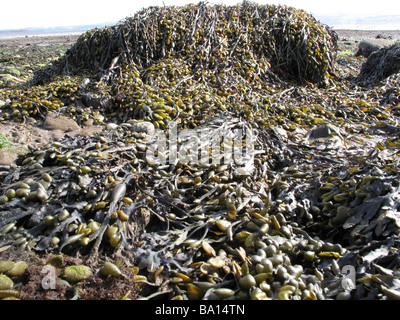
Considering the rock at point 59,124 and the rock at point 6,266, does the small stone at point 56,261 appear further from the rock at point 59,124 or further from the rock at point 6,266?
the rock at point 59,124

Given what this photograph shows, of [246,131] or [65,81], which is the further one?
[65,81]

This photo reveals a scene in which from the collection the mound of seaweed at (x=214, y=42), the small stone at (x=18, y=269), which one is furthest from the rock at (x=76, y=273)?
the mound of seaweed at (x=214, y=42)

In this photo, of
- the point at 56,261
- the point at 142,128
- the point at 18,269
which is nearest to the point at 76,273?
the point at 56,261

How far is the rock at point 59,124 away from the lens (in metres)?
3.15

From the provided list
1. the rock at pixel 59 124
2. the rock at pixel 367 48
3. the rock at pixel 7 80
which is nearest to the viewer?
the rock at pixel 59 124

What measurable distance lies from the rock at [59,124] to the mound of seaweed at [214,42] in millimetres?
1121

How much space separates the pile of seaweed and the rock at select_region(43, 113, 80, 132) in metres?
0.20

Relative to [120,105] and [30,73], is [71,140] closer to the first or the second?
[120,105]

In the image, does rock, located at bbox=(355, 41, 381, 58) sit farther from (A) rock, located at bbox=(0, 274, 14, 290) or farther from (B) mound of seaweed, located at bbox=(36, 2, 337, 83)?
(A) rock, located at bbox=(0, 274, 14, 290)

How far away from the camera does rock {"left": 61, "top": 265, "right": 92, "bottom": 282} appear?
48.3 inches

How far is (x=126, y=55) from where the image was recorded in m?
4.16

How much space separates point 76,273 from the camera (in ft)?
4.08
